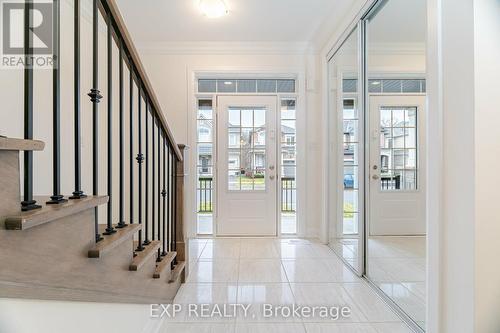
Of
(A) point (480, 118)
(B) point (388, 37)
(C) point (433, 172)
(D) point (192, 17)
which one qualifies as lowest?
(C) point (433, 172)

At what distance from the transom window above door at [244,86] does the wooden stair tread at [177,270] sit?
2505mm

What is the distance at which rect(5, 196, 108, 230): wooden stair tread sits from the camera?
61cm

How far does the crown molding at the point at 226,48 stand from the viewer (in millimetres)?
3822

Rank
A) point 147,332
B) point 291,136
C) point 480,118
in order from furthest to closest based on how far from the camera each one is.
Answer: point 291,136
point 147,332
point 480,118

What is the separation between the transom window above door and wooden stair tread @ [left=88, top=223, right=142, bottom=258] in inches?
117

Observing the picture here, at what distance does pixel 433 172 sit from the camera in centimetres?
151

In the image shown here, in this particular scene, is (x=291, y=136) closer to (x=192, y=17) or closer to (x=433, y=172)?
(x=192, y=17)

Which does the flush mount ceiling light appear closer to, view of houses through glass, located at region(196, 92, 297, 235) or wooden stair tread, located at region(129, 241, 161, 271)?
view of houses through glass, located at region(196, 92, 297, 235)

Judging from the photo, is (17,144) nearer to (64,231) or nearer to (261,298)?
(64,231)

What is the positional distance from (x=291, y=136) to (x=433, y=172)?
2.56 metres

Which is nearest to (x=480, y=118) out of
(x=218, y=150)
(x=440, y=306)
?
(x=440, y=306)

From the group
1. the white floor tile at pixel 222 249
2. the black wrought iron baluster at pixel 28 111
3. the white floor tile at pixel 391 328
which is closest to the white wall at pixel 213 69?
the white floor tile at pixel 222 249

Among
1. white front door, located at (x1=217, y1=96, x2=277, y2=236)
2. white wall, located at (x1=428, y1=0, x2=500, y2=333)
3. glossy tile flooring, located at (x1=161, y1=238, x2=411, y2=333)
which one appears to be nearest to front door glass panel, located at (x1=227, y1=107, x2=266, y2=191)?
white front door, located at (x1=217, y1=96, x2=277, y2=236)

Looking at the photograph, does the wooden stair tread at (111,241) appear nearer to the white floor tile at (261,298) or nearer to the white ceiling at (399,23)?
the white floor tile at (261,298)
